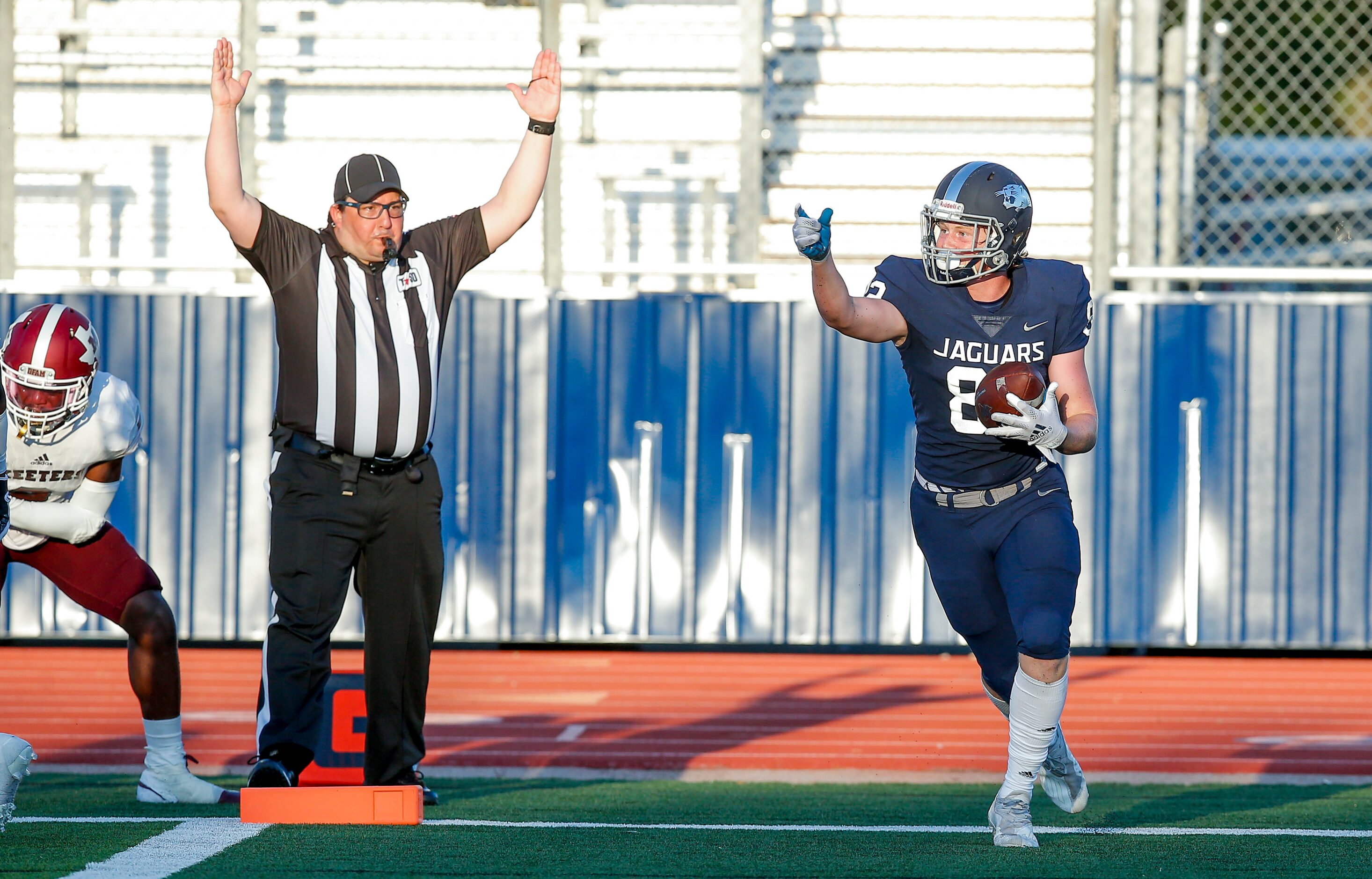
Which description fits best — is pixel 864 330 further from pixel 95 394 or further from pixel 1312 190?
pixel 1312 190

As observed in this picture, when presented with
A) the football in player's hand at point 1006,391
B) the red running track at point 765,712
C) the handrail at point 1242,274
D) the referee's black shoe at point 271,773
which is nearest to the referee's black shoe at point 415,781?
the referee's black shoe at point 271,773

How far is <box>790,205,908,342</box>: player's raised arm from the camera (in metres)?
4.09

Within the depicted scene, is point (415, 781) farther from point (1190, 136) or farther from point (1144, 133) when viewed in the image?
point (1190, 136)

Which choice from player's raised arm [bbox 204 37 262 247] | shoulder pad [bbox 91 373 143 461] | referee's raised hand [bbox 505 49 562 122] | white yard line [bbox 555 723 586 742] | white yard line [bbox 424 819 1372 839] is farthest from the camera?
white yard line [bbox 555 723 586 742]

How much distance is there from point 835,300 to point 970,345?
48 centimetres

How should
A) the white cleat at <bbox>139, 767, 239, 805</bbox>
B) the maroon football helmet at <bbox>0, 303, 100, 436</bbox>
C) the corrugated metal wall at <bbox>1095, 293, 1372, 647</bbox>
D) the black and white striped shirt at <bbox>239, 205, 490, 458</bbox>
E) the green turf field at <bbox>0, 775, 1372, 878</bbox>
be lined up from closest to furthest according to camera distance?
1. the green turf field at <bbox>0, 775, 1372, 878</bbox>
2. the black and white striped shirt at <bbox>239, 205, 490, 458</bbox>
3. the maroon football helmet at <bbox>0, 303, 100, 436</bbox>
4. the white cleat at <bbox>139, 767, 239, 805</bbox>
5. the corrugated metal wall at <bbox>1095, 293, 1372, 647</bbox>

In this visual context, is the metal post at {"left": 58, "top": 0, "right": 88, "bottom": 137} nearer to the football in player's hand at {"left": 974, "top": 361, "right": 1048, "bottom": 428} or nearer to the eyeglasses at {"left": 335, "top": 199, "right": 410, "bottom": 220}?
the eyeglasses at {"left": 335, "top": 199, "right": 410, "bottom": 220}

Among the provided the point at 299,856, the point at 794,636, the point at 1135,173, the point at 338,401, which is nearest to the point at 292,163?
the point at 794,636

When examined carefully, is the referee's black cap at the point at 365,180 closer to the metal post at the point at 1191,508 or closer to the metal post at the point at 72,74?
the metal post at the point at 1191,508

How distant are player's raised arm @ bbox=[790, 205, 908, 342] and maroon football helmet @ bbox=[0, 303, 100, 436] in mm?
2321

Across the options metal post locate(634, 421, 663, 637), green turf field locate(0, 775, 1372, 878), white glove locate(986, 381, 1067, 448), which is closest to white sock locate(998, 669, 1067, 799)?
green turf field locate(0, 775, 1372, 878)

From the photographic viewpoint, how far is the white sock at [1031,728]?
4.18 m

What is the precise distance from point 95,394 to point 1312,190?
873 cm

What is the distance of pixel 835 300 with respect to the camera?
418 cm
